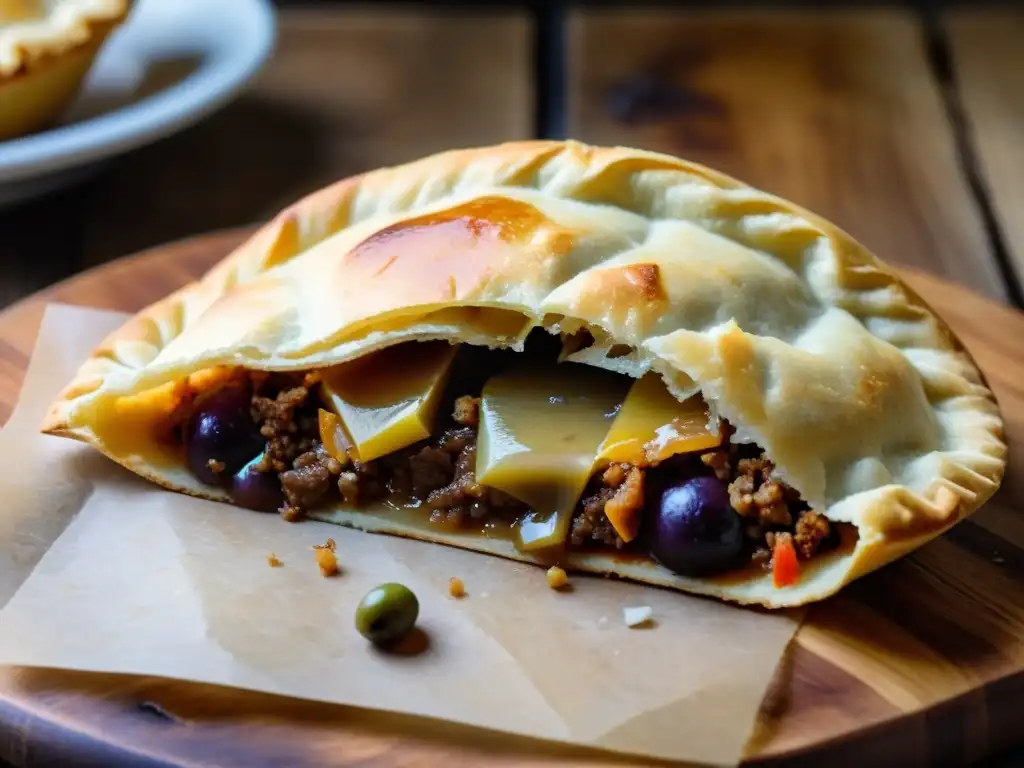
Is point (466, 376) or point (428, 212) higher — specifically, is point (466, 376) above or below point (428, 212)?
below

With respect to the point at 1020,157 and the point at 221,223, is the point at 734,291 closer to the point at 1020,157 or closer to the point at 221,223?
the point at 221,223

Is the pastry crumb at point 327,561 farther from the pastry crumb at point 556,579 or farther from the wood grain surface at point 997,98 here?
the wood grain surface at point 997,98

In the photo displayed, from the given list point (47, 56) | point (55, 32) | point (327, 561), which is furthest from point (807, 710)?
point (55, 32)

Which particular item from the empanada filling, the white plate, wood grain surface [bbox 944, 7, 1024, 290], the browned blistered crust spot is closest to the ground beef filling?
the empanada filling

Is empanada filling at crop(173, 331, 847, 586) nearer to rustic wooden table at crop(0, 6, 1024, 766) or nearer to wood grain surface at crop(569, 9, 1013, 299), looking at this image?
rustic wooden table at crop(0, 6, 1024, 766)

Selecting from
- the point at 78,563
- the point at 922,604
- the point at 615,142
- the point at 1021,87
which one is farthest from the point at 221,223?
the point at 1021,87

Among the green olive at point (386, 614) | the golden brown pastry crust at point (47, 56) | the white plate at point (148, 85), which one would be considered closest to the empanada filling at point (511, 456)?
the green olive at point (386, 614)
